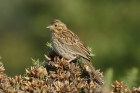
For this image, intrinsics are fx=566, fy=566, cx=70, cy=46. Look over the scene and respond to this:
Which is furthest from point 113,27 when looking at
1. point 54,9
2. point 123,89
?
point 123,89

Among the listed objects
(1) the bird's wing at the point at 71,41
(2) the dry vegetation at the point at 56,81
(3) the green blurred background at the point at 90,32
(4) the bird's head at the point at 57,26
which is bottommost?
(2) the dry vegetation at the point at 56,81

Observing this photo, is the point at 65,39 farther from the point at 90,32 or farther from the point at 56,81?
the point at 90,32

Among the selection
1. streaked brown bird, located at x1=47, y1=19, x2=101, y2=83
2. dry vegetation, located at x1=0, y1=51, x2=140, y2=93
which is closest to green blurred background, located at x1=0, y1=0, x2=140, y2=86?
streaked brown bird, located at x1=47, y1=19, x2=101, y2=83

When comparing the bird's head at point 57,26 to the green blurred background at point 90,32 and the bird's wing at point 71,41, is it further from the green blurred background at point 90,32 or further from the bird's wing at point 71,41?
the green blurred background at point 90,32

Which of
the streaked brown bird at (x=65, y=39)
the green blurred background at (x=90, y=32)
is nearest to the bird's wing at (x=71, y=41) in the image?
the streaked brown bird at (x=65, y=39)

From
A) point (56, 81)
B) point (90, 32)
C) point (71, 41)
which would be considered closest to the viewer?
point (56, 81)

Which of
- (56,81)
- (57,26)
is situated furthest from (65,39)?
(56,81)

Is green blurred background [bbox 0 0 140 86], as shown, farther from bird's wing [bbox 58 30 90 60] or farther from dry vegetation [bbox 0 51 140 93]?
dry vegetation [bbox 0 51 140 93]

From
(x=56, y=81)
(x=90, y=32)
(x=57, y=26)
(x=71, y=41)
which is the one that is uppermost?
(x=90, y=32)
